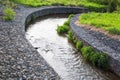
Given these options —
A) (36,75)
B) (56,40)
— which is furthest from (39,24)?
(36,75)

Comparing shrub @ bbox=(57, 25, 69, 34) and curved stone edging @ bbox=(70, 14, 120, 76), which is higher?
curved stone edging @ bbox=(70, 14, 120, 76)

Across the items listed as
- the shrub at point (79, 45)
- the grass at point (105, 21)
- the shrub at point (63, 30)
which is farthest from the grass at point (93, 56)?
the shrub at point (63, 30)

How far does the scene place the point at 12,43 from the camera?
72.4 feet

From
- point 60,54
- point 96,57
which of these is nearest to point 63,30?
point 60,54

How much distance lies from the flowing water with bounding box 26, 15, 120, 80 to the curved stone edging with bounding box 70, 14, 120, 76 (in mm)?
828

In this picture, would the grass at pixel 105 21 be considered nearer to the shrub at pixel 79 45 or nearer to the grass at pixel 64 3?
the shrub at pixel 79 45

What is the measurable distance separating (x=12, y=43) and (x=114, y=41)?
8.59 metres

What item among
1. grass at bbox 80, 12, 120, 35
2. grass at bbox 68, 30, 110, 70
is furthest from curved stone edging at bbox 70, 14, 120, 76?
grass at bbox 80, 12, 120, 35

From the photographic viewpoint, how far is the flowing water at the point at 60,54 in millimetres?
21250

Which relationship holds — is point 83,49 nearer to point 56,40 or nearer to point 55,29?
point 56,40

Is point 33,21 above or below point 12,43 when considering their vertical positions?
below

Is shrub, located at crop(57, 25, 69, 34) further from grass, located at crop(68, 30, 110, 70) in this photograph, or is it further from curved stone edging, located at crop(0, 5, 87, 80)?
grass, located at crop(68, 30, 110, 70)

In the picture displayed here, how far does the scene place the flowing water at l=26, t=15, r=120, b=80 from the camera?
837 inches

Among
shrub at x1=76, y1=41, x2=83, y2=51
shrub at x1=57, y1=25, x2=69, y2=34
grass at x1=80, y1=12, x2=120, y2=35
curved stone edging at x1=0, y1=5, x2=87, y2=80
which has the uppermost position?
curved stone edging at x1=0, y1=5, x2=87, y2=80
